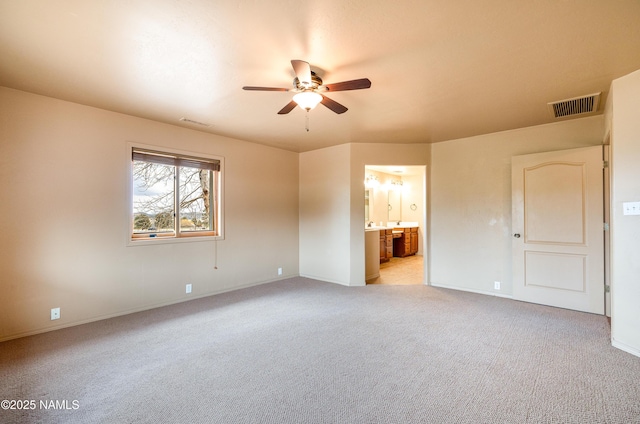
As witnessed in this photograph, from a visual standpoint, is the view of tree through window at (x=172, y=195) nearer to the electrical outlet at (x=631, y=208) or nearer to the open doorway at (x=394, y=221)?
the open doorway at (x=394, y=221)

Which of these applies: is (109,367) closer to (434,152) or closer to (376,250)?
(376,250)

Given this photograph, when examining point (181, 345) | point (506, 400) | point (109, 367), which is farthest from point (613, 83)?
point (109, 367)

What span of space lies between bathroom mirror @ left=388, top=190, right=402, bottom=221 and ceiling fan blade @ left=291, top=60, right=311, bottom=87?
735 centimetres

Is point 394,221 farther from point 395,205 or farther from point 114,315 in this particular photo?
point 114,315

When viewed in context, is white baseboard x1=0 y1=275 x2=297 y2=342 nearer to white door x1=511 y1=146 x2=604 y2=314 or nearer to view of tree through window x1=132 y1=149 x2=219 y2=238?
view of tree through window x1=132 y1=149 x2=219 y2=238

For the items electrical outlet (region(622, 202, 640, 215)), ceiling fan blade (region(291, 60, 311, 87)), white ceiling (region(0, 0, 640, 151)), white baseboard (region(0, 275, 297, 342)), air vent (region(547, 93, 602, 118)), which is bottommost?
white baseboard (region(0, 275, 297, 342))

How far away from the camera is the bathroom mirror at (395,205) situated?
30.8 feet

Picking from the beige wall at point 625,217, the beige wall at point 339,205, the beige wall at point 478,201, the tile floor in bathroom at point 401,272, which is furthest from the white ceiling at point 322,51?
the tile floor in bathroom at point 401,272

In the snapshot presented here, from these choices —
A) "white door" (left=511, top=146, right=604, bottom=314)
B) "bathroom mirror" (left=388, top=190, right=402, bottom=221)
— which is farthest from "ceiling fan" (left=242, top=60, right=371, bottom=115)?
"bathroom mirror" (left=388, top=190, right=402, bottom=221)

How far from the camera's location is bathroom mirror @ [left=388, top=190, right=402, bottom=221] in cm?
938

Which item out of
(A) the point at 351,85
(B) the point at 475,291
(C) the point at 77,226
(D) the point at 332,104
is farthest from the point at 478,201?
(C) the point at 77,226

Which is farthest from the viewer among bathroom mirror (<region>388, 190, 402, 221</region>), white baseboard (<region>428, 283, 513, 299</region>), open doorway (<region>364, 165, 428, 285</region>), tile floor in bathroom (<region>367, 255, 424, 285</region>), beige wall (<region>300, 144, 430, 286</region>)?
bathroom mirror (<region>388, 190, 402, 221</region>)

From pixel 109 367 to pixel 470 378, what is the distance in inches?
118

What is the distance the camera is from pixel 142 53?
7.84ft
